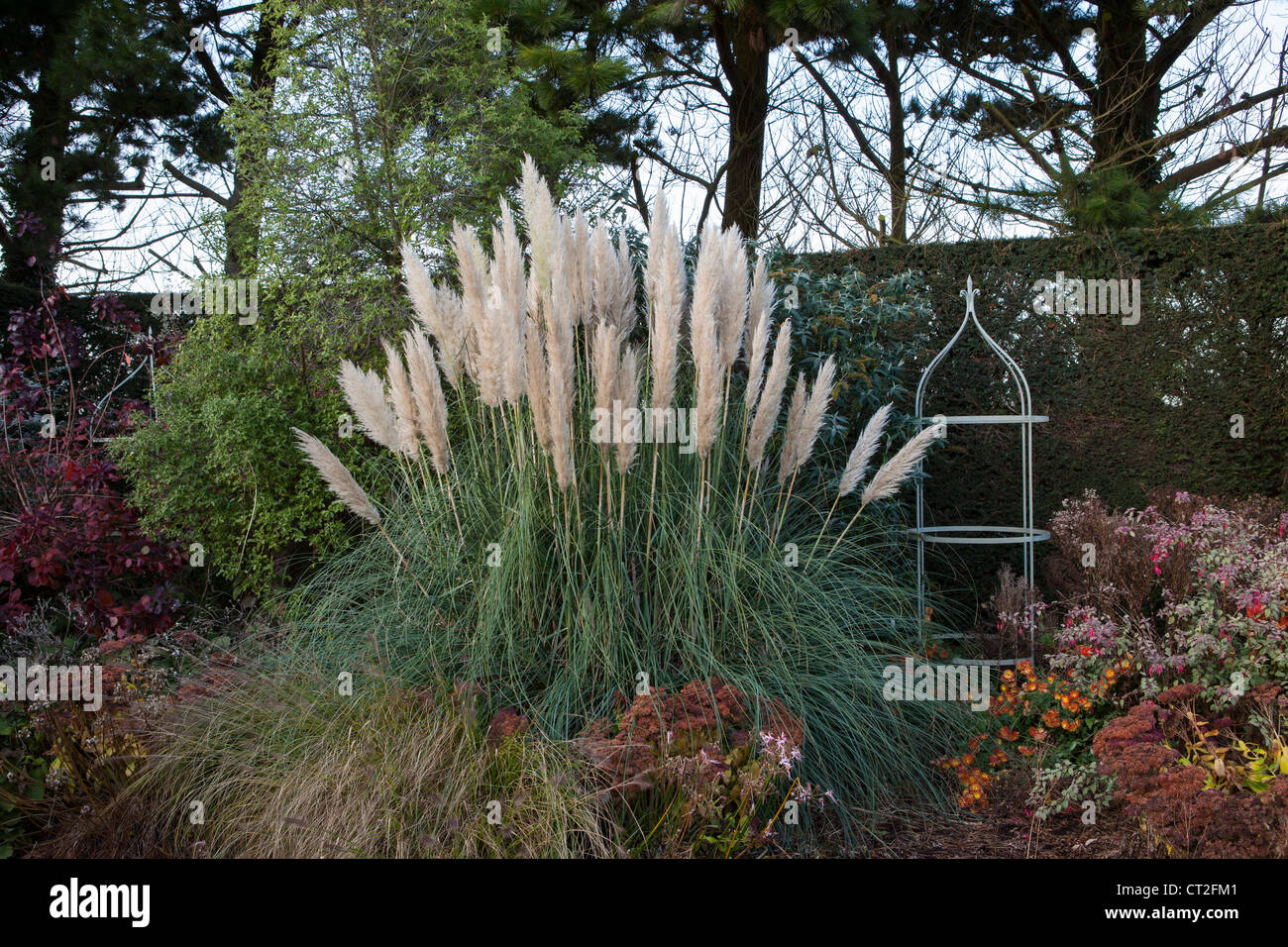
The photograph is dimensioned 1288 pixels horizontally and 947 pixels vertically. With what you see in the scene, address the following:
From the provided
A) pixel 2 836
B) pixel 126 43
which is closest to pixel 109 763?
pixel 2 836

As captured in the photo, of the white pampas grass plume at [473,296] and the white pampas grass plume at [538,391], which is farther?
the white pampas grass plume at [473,296]

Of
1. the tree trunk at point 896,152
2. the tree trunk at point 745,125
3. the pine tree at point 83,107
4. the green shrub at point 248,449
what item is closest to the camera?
the green shrub at point 248,449

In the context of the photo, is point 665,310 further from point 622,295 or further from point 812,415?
point 812,415

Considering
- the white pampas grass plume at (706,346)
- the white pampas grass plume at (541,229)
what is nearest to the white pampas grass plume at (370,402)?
the white pampas grass plume at (541,229)

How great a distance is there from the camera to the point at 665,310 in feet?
11.4

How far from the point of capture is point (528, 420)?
396 centimetres

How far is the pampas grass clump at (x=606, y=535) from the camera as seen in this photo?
3.26 metres

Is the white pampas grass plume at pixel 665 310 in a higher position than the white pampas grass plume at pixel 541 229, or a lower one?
lower

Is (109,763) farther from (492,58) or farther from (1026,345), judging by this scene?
(1026,345)

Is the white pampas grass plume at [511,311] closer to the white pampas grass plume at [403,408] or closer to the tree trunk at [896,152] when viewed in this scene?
the white pampas grass plume at [403,408]

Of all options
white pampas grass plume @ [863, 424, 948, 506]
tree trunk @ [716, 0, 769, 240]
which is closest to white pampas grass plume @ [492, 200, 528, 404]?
white pampas grass plume @ [863, 424, 948, 506]

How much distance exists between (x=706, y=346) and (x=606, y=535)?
2.55 feet

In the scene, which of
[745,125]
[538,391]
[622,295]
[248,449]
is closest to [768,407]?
[622,295]

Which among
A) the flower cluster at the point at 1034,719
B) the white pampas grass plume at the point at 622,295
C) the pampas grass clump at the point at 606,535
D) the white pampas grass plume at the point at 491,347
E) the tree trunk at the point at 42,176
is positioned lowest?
Result: the flower cluster at the point at 1034,719
